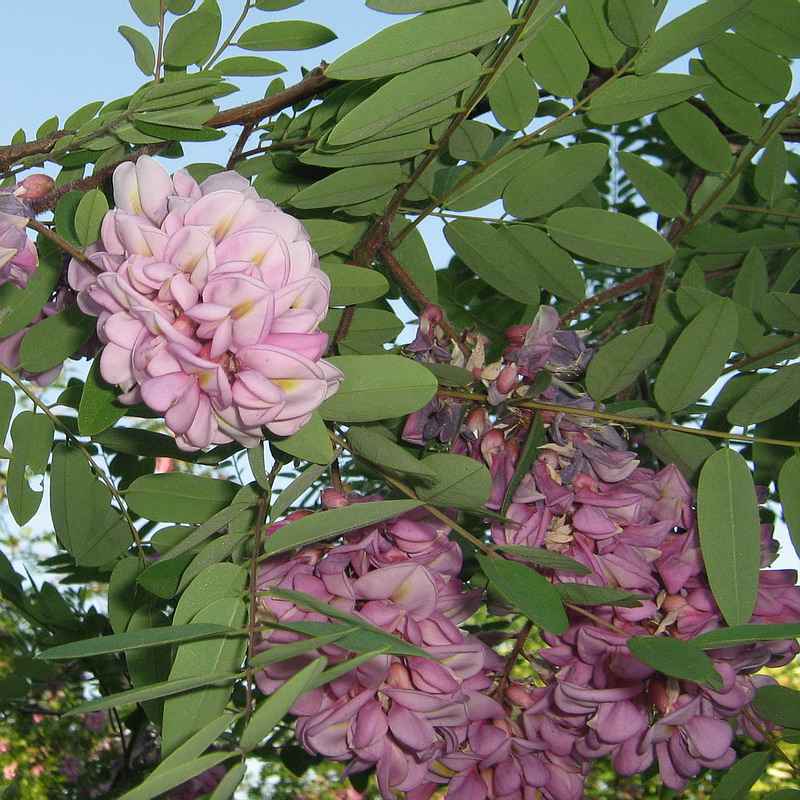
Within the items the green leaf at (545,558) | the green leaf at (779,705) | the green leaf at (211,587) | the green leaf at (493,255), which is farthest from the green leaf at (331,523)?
the green leaf at (779,705)

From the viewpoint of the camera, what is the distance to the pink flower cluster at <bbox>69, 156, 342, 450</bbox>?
62 centimetres

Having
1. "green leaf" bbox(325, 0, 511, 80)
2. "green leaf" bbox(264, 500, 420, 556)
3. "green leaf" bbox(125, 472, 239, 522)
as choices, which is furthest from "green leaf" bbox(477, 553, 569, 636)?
"green leaf" bbox(325, 0, 511, 80)

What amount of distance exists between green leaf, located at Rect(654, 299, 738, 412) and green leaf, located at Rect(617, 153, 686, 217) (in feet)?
0.97

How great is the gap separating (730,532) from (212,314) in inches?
20.9

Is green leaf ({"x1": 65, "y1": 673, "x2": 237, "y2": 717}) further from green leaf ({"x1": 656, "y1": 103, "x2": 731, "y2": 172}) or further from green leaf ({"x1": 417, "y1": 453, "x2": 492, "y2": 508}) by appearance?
green leaf ({"x1": 656, "y1": 103, "x2": 731, "y2": 172})

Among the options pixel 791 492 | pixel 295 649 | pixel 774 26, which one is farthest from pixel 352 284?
pixel 774 26

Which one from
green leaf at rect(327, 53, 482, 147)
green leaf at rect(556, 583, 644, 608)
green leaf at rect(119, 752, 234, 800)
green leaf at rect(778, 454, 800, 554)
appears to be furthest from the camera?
green leaf at rect(778, 454, 800, 554)

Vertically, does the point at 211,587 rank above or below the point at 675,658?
above

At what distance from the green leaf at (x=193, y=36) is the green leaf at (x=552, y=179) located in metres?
0.40

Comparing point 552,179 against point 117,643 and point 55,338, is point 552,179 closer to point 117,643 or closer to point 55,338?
point 55,338

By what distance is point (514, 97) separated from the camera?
940 mm

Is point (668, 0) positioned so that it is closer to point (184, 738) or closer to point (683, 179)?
point (683, 179)

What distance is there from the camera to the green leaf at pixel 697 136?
1.10 metres

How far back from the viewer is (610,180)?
178 centimetres
